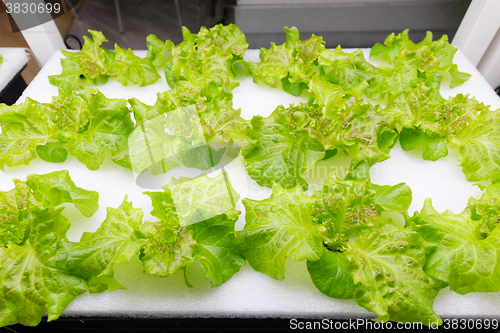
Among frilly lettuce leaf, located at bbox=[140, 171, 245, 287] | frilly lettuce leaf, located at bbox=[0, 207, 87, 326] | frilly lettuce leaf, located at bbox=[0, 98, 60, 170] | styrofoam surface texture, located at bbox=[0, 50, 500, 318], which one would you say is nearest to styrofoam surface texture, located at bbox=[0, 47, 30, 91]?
styrofoam surface texture, located at bbox=[0, 50, 500, 318]

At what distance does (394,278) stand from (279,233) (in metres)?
0.24

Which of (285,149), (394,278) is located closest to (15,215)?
(285,149)

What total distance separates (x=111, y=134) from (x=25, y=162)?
245 millimetres

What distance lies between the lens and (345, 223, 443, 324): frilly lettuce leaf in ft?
1.99

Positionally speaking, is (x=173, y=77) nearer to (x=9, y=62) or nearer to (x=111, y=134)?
(x=111, y=134)

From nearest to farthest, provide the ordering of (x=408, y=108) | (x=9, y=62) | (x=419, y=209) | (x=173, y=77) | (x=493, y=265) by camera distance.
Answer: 1. (x=493, y=265)
2. (x=419, y=209)
3. (x=408, y=108)
4. (x=173, y=77)
5. (x=9, y=62)

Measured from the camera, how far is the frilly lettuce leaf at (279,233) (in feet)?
2.18

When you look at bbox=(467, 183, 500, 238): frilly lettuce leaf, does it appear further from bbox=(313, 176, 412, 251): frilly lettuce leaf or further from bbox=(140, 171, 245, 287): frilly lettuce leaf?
bbox=(140, 171, 245, 287): frilly lettuce leaf

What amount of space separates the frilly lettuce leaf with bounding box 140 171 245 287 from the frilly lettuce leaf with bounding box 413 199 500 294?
0.41 metres

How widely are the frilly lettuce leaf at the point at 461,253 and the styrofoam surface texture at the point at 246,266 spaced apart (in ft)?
0.17

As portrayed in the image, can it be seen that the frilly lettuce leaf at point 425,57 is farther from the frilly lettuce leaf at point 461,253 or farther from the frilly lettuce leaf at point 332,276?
the frilly lettuce leaf at point 332,276

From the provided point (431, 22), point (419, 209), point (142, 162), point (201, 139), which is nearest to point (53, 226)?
point (142, 162)

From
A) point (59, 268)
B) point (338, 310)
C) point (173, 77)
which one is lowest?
point (338, 310)

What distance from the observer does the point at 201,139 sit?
0.85 m
